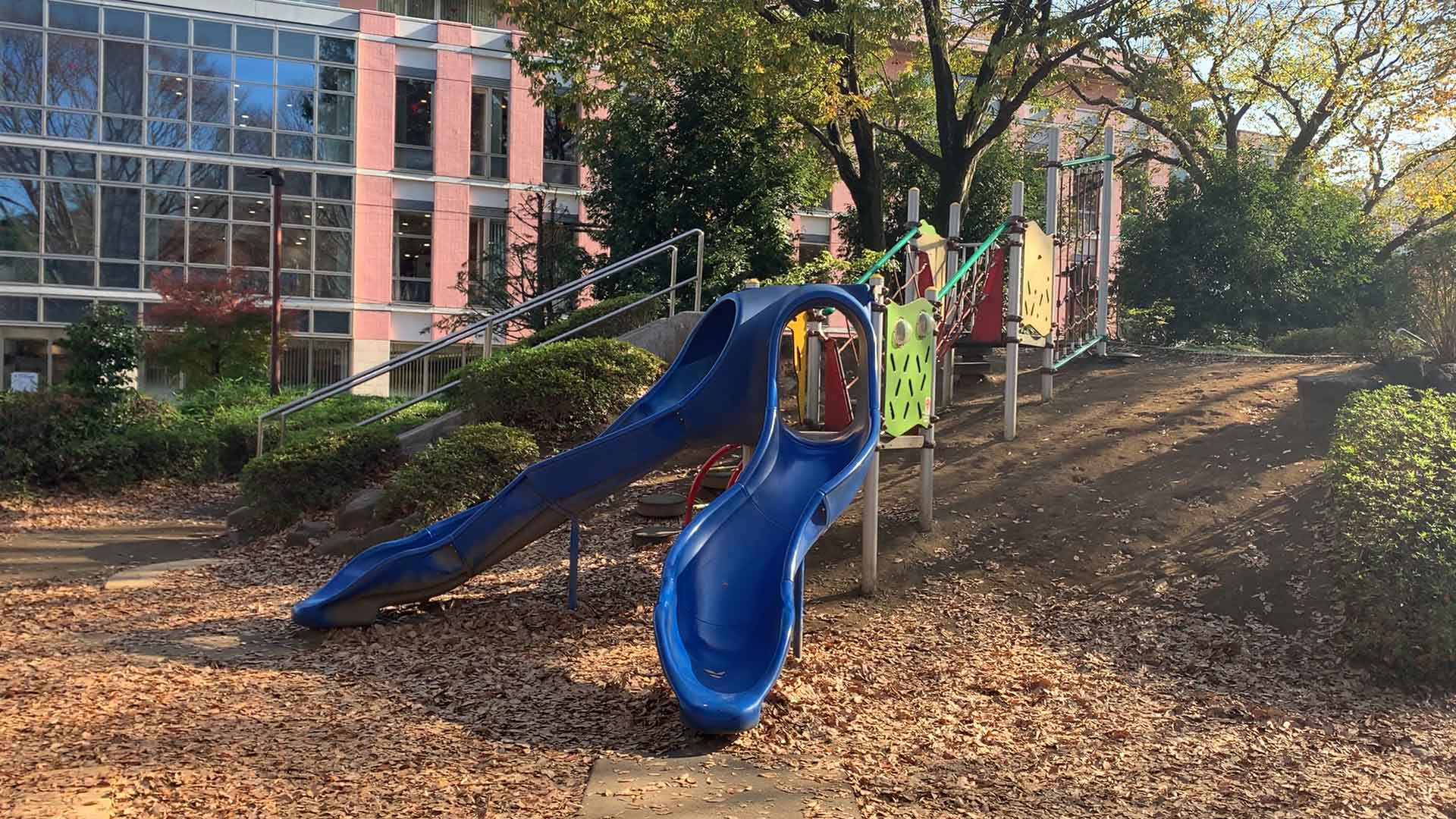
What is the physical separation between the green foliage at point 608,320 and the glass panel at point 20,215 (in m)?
17.2

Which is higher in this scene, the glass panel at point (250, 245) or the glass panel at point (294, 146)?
the glass panel at point (294, 146)

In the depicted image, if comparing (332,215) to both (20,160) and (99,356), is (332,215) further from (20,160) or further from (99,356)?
(99,356)

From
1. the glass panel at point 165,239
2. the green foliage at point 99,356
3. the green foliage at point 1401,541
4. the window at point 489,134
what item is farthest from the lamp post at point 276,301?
the green foliage at point 1401,541

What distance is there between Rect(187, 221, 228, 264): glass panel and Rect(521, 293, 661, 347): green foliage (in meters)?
16.3

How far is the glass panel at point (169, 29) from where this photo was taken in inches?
1022

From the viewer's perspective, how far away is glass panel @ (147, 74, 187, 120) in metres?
26.0

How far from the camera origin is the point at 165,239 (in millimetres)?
26156

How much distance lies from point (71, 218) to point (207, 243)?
109 inches

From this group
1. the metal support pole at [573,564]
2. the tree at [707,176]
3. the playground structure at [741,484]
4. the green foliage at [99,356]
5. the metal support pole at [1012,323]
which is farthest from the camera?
the tree at [707,176]

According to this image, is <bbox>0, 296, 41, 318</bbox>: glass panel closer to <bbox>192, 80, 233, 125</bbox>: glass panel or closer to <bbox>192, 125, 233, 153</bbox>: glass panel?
<bbox>192, 125, 233, 153</bbox>: glass panel

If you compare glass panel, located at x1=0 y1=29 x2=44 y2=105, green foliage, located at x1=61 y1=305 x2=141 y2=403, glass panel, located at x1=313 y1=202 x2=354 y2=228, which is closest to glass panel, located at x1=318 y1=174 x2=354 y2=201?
glass panel, located at x1=313 y1=202 x2=354 y2=228

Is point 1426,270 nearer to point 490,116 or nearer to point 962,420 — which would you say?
point 962,420

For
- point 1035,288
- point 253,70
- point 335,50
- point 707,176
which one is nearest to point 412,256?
point 335,50

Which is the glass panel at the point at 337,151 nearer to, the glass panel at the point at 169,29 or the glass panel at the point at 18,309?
the glass panel at the point at 169,29
